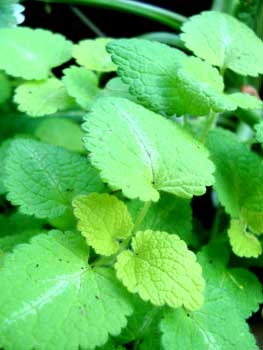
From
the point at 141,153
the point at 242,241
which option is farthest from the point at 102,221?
the point at 242,241

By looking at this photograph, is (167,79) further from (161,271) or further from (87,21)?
(87,21)

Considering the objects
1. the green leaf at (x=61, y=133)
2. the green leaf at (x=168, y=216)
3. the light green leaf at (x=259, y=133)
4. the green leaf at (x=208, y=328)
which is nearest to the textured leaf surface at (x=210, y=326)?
the green leaf at (x=208, y=328)

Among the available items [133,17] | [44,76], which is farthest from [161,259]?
[133,17]

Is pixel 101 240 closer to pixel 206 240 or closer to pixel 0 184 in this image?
pixel 0 184

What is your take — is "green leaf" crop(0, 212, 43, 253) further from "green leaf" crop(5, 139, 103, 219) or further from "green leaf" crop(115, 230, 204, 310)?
"green leaf" crop(115, 230, 204, 310)

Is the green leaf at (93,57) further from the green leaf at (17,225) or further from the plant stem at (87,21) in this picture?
the plant stem at (87,21)
